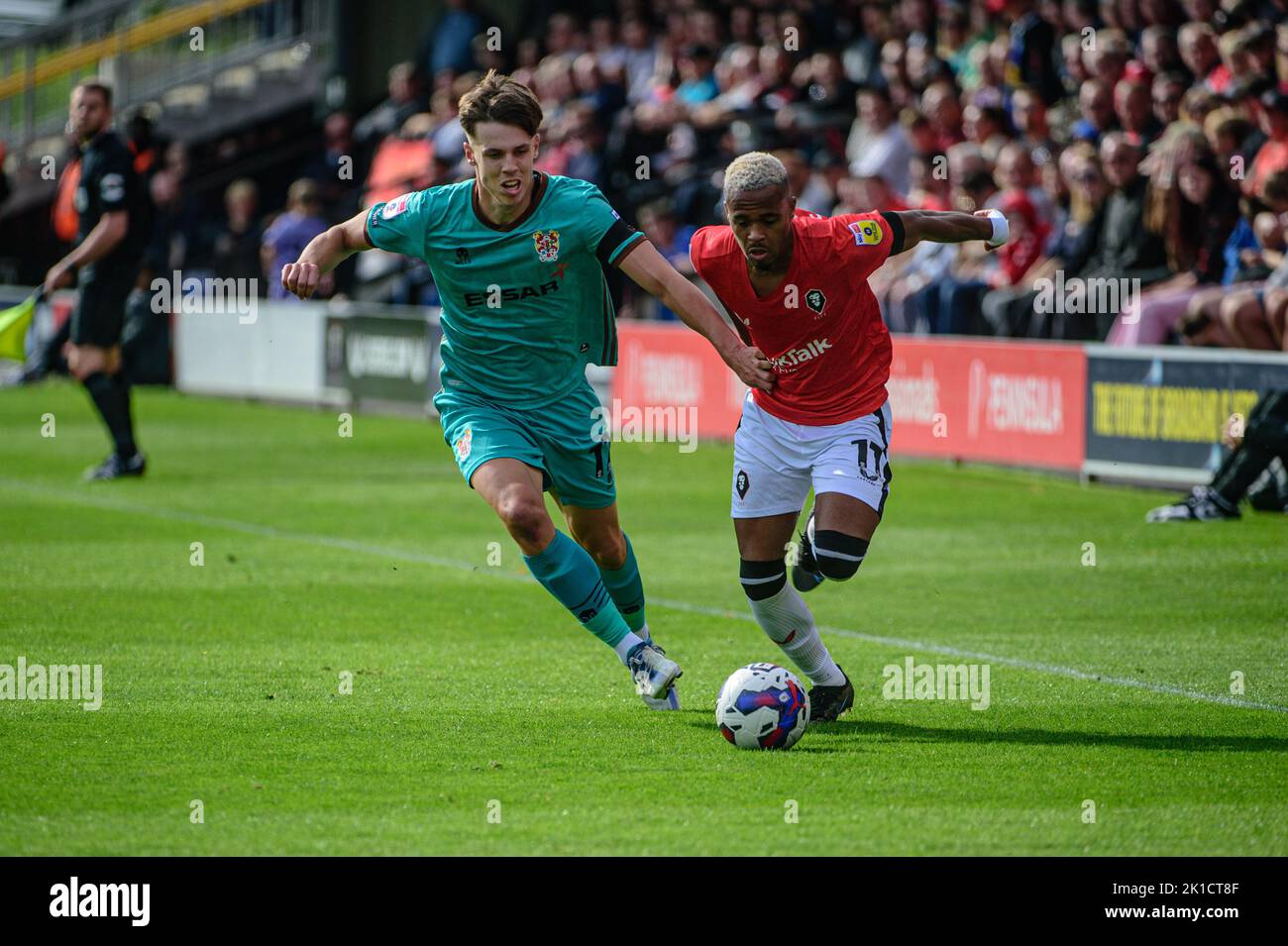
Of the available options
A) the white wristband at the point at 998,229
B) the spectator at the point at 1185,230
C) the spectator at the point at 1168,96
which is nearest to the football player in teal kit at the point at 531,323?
the white wristband at the point at 998,229

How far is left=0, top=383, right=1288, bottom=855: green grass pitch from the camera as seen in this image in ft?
19.0

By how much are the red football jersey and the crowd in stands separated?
7435mm

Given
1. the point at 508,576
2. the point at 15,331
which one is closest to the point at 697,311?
the point at 508,576

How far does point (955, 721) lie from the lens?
7.38 metres

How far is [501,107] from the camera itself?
7164mm

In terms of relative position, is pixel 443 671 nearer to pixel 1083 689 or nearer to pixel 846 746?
pixel 846 746

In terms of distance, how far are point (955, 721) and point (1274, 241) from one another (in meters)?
8.54

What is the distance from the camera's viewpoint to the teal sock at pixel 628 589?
311 inches

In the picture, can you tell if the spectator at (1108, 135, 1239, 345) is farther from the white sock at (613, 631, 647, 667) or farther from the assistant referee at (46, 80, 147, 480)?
the white sock at (613, 631, 647, 667)

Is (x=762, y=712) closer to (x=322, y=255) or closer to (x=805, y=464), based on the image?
(x=805, y=464)

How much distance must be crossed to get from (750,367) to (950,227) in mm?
1085

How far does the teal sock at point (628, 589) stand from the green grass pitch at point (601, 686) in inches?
12.7

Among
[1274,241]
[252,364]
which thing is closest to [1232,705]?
[1274,241]

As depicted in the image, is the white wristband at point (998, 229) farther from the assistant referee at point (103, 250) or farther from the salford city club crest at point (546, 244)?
the assistant referee at point (103, 250)
